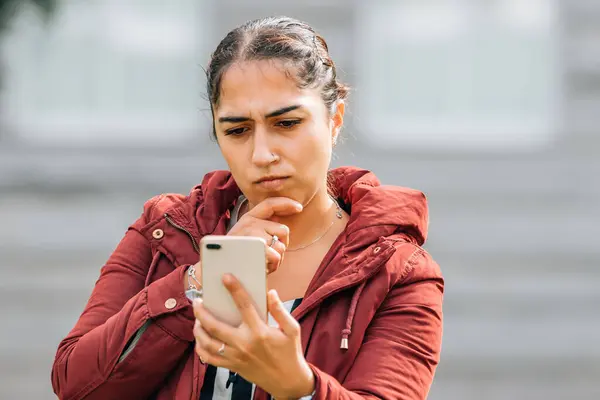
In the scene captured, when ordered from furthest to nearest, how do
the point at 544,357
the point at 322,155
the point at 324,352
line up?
1. the point at 544,357
2. the point at 322,155
3. the point at 324,352

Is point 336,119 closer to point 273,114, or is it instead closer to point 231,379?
point 273,114

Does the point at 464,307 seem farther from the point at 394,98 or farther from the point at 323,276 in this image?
the point at 323,276

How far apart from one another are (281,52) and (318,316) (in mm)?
546

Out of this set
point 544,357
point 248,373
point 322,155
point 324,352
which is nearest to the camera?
point 248,373

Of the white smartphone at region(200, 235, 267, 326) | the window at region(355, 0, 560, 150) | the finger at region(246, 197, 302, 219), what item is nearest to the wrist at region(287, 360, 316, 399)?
the white smartphone at region(200, 235, 267, 326)

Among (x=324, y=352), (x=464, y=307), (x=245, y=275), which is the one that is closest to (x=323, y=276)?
(x=324, y=352)

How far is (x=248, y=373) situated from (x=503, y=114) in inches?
150

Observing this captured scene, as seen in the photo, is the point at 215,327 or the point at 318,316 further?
the point at 318,316

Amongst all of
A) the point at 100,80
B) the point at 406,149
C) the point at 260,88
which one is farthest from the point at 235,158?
the point at 100,80

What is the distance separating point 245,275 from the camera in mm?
1756

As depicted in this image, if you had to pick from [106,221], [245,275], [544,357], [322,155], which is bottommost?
[544,357]

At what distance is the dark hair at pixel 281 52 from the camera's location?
213cm

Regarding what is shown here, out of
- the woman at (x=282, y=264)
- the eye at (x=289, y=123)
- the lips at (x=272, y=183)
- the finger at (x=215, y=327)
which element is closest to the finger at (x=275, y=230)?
the woman at (x=282, y=264)

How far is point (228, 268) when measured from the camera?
1.77 metres
